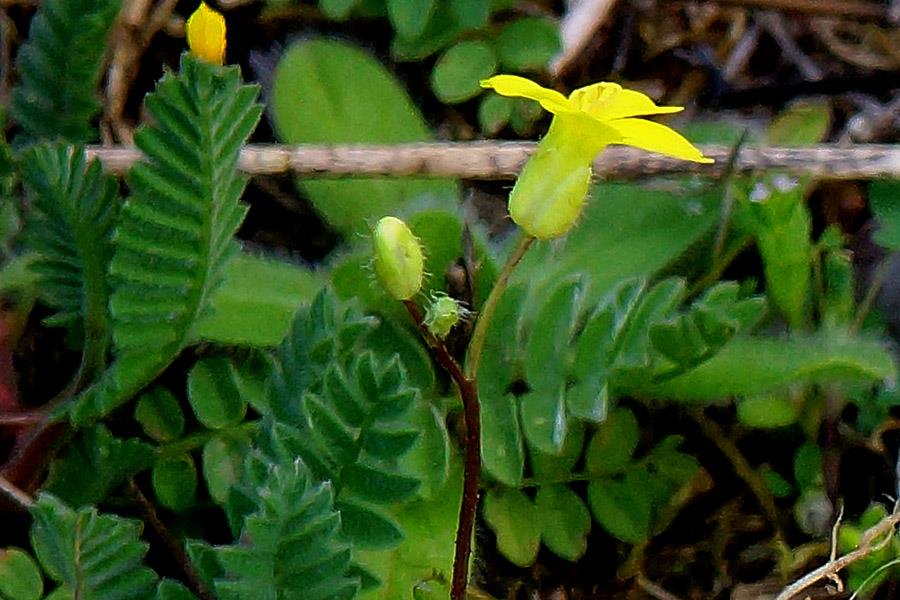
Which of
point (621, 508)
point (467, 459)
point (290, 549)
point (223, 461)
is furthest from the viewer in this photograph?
point (621, 508)

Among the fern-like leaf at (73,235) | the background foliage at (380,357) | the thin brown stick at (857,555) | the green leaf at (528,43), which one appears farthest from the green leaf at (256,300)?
the thin brown stick at (857,555)

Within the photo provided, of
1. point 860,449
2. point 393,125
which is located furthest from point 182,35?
point 860,449

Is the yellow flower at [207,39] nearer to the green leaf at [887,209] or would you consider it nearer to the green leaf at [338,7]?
the green leaf at [338,7]

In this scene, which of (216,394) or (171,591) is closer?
(171,591)

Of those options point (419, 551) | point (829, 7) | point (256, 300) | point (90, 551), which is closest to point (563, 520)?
point (419, 551)

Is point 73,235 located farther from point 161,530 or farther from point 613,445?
point 613,445

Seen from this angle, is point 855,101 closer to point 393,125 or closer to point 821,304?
point 821,304

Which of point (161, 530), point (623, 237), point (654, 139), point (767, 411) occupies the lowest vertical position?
Result: point (161, 530)
